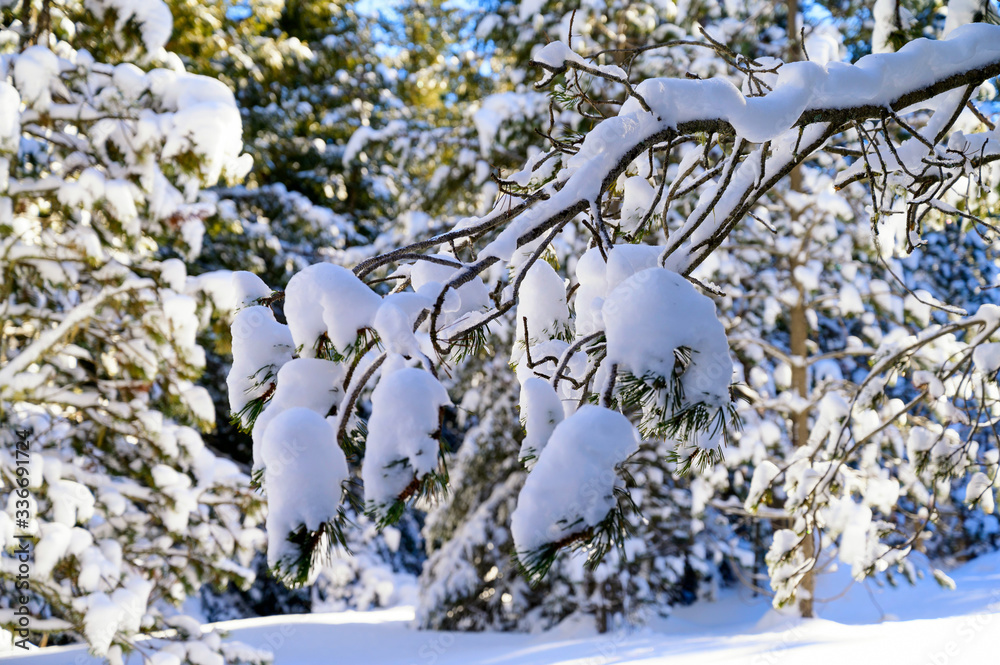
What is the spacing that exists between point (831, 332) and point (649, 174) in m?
9.53

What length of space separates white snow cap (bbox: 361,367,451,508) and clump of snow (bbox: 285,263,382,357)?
18 cm

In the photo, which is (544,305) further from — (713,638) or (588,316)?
(713,638)

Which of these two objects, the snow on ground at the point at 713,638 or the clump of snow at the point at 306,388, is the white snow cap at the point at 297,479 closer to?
the clump of snow at the point at 306,388

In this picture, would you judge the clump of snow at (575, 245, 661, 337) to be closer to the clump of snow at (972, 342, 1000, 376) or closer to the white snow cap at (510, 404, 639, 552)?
the white snow cap at (510, 404, 639, 552)

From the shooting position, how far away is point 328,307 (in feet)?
3.79

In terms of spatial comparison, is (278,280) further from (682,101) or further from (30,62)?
(682,101)

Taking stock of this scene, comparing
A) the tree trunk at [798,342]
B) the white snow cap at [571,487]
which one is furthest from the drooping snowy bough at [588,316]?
the tree trunk at [798,342]

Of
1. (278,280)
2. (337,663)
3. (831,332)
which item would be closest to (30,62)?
(337,663)

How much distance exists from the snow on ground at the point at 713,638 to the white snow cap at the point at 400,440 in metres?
3.80

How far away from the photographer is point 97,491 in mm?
4750

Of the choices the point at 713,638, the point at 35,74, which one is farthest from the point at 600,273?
the point at 713,638

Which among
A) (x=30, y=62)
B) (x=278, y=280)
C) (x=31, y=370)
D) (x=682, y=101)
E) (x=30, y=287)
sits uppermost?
(x=278, y=280)

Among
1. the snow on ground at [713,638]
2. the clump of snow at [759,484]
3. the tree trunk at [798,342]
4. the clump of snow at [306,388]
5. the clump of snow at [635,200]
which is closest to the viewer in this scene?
the clump of snow at [306,388]

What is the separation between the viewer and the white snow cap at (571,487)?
97 centimetres
